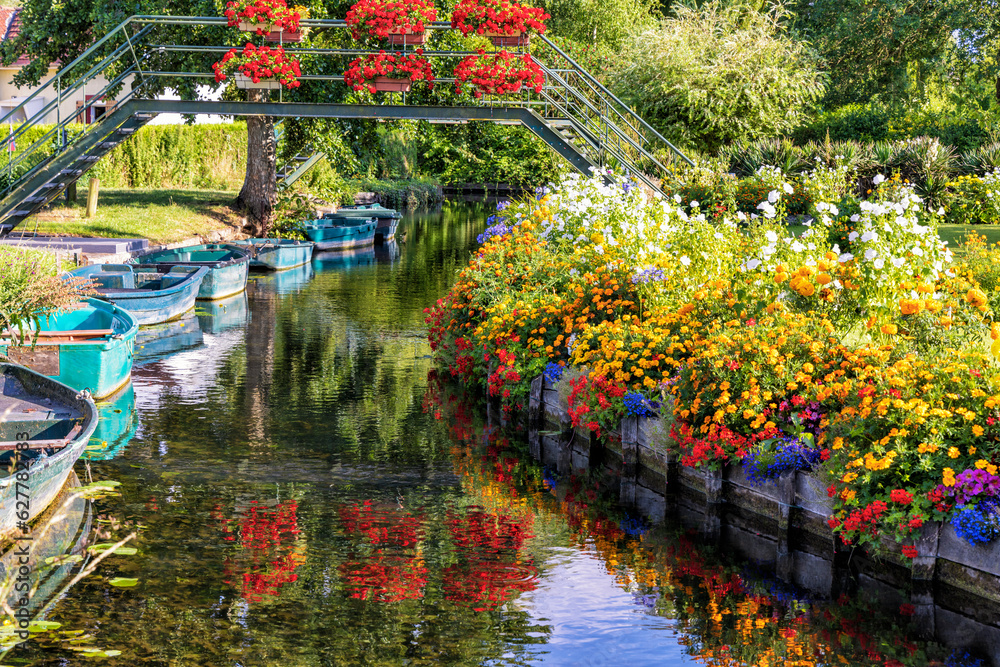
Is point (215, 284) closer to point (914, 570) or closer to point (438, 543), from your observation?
point (438, 543)

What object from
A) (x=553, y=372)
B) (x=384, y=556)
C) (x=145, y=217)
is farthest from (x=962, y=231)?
(x=145, y=217)

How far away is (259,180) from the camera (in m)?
30.4

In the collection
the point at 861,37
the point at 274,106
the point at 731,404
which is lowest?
the point at 731,404

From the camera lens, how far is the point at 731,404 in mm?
8797

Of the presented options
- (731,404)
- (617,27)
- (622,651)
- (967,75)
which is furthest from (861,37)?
(622,651)

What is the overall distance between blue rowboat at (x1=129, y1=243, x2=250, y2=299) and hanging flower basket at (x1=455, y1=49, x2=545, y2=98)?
5890 mm

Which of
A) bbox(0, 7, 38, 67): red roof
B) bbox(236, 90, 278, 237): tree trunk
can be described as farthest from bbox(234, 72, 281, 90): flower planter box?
bbox(0, 7, 38, 67): red roof

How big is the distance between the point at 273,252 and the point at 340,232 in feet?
18.6

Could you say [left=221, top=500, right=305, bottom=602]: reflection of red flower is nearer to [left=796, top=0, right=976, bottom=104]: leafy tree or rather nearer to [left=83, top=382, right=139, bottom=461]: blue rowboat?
[left=83, top=382, right=139, bottom=461]: blue rowboat

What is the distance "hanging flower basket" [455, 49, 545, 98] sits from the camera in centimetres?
2292

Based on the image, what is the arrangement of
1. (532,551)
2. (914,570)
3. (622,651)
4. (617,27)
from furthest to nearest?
1. (617,27)
2. (532,551)
3. (914,570)
4. (622,651)

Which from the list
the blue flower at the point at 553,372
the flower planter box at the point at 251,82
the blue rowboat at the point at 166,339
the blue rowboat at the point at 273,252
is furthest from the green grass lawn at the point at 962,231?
the blue rowboat at the point at 273,252

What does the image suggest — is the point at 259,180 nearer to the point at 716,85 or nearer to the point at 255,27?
the point at 255,27

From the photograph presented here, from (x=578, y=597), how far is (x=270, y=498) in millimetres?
3166
